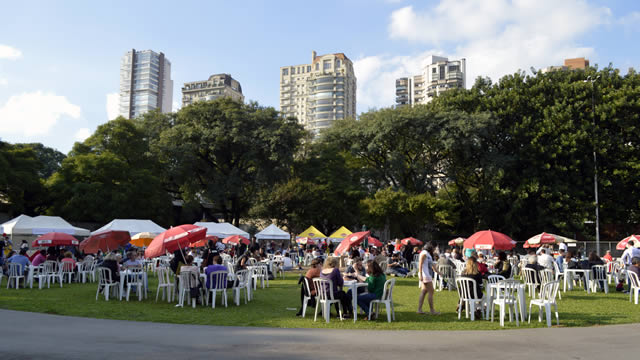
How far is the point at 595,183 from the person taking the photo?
1439 inches

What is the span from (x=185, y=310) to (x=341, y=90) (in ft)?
413

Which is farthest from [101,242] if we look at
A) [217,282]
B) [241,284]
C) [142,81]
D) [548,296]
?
[142,81]

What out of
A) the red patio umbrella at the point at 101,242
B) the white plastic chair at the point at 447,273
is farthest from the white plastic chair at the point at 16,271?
the white plastic chair at the point at 447,273

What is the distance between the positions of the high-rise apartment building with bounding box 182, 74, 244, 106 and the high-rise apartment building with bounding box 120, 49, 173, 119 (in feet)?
75.2

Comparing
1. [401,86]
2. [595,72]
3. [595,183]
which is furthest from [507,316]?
[401,86]

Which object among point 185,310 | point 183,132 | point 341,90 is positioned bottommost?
point 185,310

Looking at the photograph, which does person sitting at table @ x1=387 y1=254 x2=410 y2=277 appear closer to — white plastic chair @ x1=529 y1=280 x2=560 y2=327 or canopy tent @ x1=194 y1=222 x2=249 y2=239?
canopy tent @ x1=194 y1=222 x2=249 y2=239

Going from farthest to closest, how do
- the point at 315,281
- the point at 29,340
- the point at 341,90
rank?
the point at 341,90 → the point at 315,281 → the point at 29,340

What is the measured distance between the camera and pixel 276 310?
12641 millimetres

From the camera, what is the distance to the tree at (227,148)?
140 ft

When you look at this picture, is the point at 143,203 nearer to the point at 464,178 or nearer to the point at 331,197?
the point at 331,197

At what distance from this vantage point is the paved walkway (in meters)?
7.24

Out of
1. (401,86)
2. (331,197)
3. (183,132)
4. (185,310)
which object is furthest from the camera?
(401,86)

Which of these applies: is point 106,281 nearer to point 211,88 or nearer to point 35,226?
point 35,226
